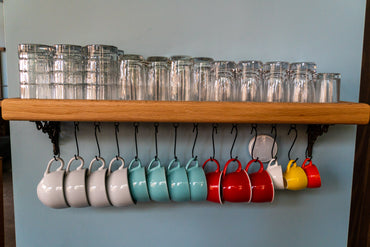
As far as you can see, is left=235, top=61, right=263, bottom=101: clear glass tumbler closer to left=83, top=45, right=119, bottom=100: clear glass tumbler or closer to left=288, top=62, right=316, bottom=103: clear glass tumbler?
left=288, top=62, right=316, bottom=103: clear glass tumbler

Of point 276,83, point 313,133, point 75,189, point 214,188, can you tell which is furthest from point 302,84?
point 75,189

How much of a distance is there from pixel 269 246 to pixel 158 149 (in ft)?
2.01

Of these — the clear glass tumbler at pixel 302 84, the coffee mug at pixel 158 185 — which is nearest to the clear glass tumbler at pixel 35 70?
the coffee mug at pixel 158 185

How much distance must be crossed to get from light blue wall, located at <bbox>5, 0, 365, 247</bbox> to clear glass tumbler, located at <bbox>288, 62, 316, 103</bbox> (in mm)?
176

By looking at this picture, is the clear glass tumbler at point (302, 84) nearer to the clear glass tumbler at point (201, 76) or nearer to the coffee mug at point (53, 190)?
the clear glass tumbler at point (201, 76)

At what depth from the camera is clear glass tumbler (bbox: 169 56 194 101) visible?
3.01 feet

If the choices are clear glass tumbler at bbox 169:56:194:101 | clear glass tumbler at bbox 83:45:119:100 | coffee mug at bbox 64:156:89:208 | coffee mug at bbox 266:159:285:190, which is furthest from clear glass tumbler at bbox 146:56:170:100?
coffee mug at bbox 266:159:285:190

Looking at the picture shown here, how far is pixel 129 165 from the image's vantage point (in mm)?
1084

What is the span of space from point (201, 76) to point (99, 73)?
321mm

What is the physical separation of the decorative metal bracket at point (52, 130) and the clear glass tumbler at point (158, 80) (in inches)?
15.3

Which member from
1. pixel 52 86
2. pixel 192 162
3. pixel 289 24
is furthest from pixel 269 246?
pixel 52 86

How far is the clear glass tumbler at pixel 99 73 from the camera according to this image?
0.89 meters

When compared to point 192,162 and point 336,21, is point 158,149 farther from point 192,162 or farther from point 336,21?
point 336,21

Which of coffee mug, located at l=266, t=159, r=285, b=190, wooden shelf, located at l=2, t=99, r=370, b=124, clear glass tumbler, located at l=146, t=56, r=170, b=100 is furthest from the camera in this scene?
coffee mug, located at l=266, t=159, r=285, b=190
